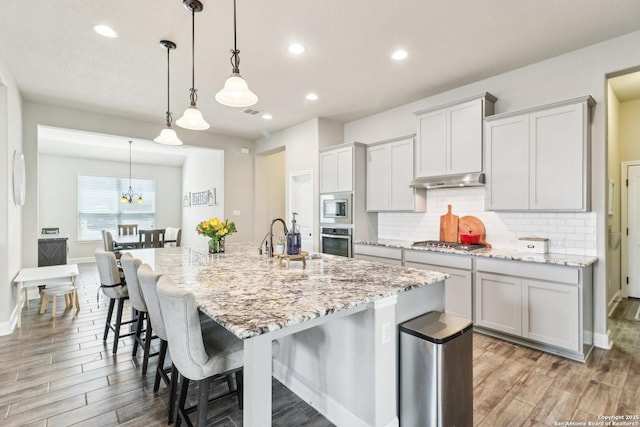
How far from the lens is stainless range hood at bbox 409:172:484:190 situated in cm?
351

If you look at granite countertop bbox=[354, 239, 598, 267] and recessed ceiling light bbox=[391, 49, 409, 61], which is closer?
granite countertop bbox=[354, 239, 598, 267]

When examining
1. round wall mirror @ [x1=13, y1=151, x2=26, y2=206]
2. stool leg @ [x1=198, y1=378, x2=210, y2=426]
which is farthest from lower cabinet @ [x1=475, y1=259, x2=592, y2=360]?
round wall mirror @ [x1=13, y1=151, x2=26, y2=206]

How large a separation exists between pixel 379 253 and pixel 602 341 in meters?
2.39

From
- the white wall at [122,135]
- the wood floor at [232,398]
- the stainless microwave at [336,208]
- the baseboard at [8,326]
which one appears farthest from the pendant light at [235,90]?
the white wall at [122,135]

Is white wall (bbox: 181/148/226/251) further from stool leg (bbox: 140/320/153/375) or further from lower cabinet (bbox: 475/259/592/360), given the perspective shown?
lower cabinet (bbox: 475/259/592/360)

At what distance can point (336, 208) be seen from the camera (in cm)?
493

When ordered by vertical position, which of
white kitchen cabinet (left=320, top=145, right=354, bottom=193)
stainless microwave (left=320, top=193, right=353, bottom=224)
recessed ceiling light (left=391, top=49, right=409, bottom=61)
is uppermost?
recessed ceiling light (left=391, top=49, right=409, bottom=61)

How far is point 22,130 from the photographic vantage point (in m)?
4.39

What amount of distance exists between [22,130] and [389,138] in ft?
17.4

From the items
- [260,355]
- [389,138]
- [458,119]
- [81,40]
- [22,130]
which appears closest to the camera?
[260,355]

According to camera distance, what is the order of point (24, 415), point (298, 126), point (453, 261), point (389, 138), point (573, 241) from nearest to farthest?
point (24, 415)
point (573, 241)
point (453, 261)
point (389, 138)
point (298, 126)

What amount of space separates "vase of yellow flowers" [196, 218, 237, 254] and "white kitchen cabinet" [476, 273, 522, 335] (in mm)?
2706

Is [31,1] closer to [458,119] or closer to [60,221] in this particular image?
[458,119]

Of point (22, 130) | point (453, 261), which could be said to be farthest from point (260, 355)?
point (22, 130)
